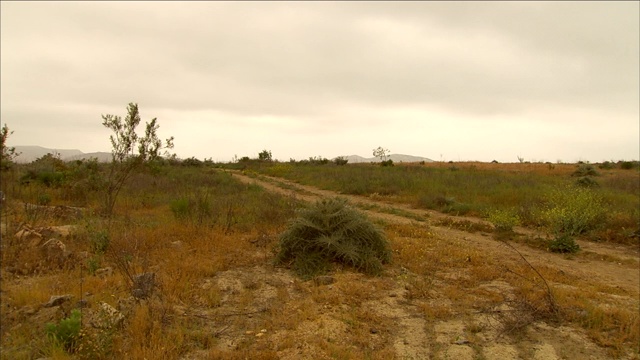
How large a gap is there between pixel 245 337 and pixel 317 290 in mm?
1256

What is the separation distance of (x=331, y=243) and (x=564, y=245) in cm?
499

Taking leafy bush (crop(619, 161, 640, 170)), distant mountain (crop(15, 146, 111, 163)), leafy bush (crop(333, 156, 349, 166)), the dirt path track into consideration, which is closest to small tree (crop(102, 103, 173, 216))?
distant mountain (crop(15, 146, 111, 163))

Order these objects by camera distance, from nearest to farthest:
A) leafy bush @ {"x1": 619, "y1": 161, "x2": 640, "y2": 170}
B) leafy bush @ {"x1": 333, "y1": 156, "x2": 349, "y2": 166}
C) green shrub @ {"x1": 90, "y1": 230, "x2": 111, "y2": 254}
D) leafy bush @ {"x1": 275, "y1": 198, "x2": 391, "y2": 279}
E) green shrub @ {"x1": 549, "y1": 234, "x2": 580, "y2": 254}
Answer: leafy bush @ {"x1": 275, "y1": 198, "x2": 391, "y2": 279}, green shrub @ {"x1": 90, "y1": 230, "x2": 111, "y2": 254}, green shrub @ {"x1": 549, "y1": 234, "x2": 580, "y2": 254}, leafy bush @ {"x1": 619, "y1": 161, "x2": 640, "y2": 170}, leafy bush @ {"x1": 333, "y1": 156, "x2": 349, "y2": 166}

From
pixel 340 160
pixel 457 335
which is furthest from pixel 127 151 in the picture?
pixel 340 160

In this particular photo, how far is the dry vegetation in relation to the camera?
12.0 ft

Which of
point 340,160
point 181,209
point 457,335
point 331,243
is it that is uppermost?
point 340,160

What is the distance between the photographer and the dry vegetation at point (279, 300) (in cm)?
364

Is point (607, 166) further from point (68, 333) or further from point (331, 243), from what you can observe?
point (68, 333)

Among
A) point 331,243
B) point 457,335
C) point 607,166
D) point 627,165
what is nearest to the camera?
point 457,335

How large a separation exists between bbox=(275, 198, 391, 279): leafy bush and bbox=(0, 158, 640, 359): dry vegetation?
0.60 ft

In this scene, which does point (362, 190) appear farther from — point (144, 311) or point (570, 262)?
point (144, 311)

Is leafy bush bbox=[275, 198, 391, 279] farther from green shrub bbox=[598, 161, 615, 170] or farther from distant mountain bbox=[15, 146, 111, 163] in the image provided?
green shrub bbox=[598, 161, 615, 170]

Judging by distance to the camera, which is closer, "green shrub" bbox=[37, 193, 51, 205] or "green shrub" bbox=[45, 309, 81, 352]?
"green shrub" bbox=[45, 309, 81, 352]

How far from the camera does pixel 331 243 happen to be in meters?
5.71
